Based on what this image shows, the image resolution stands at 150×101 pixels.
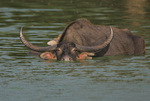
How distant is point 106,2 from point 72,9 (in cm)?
377

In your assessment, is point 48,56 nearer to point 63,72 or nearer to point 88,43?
point 88,43

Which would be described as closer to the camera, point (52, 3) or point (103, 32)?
point (103, 32)

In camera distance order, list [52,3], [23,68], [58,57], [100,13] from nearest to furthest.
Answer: [23,68]
[58,57]
[100,13]
[52,3]

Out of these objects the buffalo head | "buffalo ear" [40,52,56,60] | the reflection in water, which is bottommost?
the reflection in water

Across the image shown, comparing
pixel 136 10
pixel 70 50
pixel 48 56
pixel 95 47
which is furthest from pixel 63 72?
pixel 136 10

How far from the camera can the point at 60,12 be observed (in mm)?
26562

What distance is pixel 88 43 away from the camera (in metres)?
15.6

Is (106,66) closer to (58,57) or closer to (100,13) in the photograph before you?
(58,57)

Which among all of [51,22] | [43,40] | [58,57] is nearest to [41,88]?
[58,57]

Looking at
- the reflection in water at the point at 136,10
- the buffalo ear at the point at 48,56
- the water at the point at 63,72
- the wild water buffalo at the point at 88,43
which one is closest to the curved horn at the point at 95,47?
the wild water buffalo at the point at 88,43

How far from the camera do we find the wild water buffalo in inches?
579

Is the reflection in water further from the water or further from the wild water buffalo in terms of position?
the wild water buffalo

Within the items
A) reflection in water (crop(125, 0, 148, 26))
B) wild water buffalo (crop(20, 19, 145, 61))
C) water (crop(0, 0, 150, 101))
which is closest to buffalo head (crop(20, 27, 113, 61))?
wild water buffalo (crop(20, 19, 145, 61))

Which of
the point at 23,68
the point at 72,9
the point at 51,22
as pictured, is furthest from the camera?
the point at 72,9
